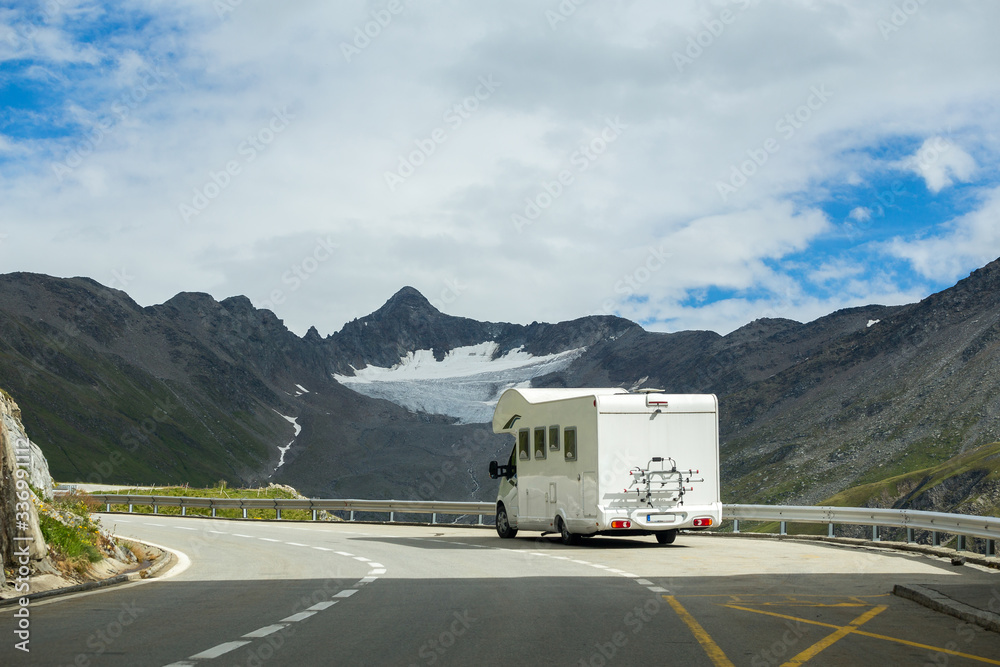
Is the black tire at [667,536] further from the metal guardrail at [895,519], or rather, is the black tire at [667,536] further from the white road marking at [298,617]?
the white road marking at [298,617]

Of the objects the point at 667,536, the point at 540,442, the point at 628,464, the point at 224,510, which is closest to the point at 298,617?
the point at 628,464

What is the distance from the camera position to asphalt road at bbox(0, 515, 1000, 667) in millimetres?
9062

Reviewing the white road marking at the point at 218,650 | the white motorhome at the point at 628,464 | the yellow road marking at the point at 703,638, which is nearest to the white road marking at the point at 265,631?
the white road marking at the point at 218,650

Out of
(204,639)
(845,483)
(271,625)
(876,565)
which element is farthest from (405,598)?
(845,483)

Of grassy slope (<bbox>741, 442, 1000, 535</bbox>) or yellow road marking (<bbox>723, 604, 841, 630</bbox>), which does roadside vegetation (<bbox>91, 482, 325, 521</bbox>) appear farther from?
grassy slope (<bbox>741, 442, 1000, 535</bbox>)

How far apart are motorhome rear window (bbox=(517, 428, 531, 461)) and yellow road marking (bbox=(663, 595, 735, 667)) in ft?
42.1

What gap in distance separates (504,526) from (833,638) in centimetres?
1778

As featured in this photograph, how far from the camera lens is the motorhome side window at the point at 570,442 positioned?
23.2 metres

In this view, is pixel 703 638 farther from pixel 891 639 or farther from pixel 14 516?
pixel 14 516

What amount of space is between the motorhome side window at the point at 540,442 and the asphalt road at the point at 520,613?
310 centimetres

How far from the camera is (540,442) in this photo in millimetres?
25016

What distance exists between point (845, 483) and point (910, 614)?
5346 inches

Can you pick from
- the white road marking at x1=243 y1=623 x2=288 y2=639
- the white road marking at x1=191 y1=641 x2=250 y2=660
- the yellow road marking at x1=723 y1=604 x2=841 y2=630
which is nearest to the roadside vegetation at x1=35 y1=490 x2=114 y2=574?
the white road marking at x1=243 y1=623 x2=288 y2=639

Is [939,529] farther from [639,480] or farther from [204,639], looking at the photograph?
[204,639]
